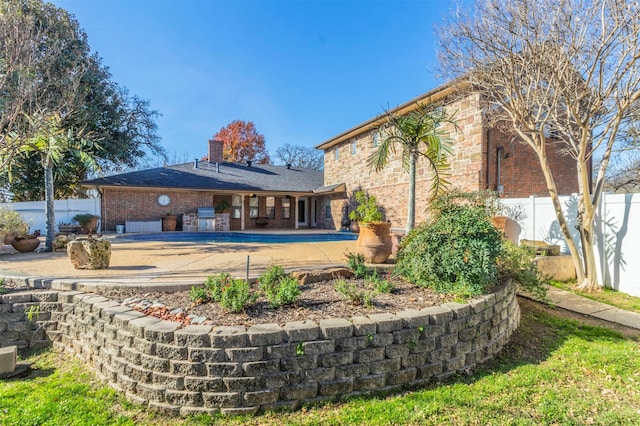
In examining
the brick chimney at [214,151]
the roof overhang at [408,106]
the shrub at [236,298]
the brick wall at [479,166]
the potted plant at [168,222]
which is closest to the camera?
the shrub at [236,298]

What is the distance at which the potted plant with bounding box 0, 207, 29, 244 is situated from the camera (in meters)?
8.13

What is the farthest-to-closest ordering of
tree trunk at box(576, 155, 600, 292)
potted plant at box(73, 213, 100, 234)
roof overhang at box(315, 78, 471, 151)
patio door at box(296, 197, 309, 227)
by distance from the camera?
patio door at box(296, 197, 309, 227), potted plant at box(73, 213, 100, 234), roof overhang at box(315, 78, 471, 151), tree trunk at box(576, 155, 600, 292)

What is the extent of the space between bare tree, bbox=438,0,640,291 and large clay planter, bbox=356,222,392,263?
3.93 metres

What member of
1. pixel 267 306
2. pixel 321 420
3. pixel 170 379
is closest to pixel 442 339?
pixel 321 420

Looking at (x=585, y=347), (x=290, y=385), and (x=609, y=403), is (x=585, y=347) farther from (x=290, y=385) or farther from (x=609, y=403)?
(x=290, y=385)

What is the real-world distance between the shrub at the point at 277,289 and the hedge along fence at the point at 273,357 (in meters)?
0.58

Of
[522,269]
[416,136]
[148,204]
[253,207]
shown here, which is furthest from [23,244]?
[253,207]

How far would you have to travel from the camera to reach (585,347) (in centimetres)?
409

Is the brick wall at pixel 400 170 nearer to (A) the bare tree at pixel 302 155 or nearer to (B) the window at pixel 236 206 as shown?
(B) the window at pixel 236 206

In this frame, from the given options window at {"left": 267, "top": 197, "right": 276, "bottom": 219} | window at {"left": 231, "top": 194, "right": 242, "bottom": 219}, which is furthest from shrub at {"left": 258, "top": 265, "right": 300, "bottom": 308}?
window at {"left": 267, "top": 197, "right": 276, "bottom": 219}

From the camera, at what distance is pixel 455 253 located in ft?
13.9

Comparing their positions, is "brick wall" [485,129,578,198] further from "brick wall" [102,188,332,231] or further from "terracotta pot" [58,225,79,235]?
"terracotta pot" [58,225,79,235]

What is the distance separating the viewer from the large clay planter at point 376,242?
5969 millimetres

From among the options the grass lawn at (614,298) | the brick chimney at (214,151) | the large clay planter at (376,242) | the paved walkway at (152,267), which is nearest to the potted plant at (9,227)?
the paved walkway at (152,267)
